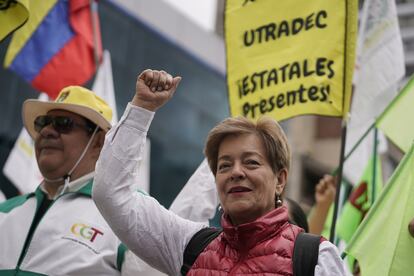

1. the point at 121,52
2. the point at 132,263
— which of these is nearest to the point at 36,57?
the point at 132,263

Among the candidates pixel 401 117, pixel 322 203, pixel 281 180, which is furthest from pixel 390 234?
pixel 322 203

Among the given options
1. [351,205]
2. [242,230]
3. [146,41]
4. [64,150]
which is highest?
[146,41]

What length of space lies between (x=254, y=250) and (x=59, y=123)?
146cm

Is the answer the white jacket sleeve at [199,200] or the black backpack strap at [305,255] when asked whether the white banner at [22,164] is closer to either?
the white jacket sleeve at [199,200]

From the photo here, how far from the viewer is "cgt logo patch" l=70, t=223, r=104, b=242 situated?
3.24 meters

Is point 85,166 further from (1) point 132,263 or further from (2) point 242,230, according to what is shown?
(2) point 242,230

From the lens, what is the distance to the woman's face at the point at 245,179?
8.66 feet

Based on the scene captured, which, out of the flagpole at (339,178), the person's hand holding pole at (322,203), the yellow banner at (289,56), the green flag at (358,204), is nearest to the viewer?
the flagpole at (339,178)

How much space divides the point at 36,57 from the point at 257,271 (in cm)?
481

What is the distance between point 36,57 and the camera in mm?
6793

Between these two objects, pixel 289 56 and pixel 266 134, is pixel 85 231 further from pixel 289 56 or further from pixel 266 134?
pixel 289 56

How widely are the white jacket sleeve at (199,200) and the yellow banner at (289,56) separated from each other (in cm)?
59

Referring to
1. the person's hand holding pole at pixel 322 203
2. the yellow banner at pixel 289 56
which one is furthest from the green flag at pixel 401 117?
the person's hand holding pole at pixel 322 203

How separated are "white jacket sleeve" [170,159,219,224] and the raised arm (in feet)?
4.09
